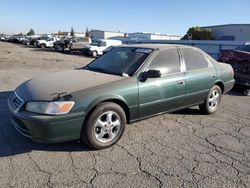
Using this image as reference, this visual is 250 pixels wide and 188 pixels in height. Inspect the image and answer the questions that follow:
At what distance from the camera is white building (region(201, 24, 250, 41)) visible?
138 ft

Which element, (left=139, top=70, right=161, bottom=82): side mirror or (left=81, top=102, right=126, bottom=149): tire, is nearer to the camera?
(left=81, top=102, right=126, bottom=149): tire

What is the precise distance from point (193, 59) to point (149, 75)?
1.55m

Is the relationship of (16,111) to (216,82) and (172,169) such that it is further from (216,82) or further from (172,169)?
(216,82)

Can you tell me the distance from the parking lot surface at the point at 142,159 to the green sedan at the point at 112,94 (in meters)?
0.30

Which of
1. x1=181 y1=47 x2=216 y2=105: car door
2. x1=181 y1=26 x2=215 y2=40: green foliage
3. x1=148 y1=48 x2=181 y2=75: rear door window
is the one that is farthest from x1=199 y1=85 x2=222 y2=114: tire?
x1=181 y1=26 x2=215 y2=40: green foliage

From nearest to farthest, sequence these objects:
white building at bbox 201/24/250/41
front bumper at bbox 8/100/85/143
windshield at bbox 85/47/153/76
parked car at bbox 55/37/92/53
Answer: front bumper at bbox 8/100/85/143
windshield at bbox 85/47/153/76
parked car at bbox 55/37/92/53
white building at bbox 201/24/250/41

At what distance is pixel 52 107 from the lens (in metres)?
3.44

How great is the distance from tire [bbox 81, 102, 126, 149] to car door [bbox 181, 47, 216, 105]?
1.68 metres

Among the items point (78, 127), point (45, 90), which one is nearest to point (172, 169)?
point (78, 127)

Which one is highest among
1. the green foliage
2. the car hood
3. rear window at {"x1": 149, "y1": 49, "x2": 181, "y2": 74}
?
the green foliage

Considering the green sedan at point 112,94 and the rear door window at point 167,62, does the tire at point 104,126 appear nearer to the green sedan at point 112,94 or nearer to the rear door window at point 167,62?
the green sedan at point 112,94

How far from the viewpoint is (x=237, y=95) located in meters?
7.88

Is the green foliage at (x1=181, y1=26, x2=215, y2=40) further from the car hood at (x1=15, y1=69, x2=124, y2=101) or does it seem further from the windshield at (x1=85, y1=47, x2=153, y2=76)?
the car hood at (x1=15, y1=69, x2=124, y2=101)

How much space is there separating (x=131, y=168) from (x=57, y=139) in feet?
3.44
